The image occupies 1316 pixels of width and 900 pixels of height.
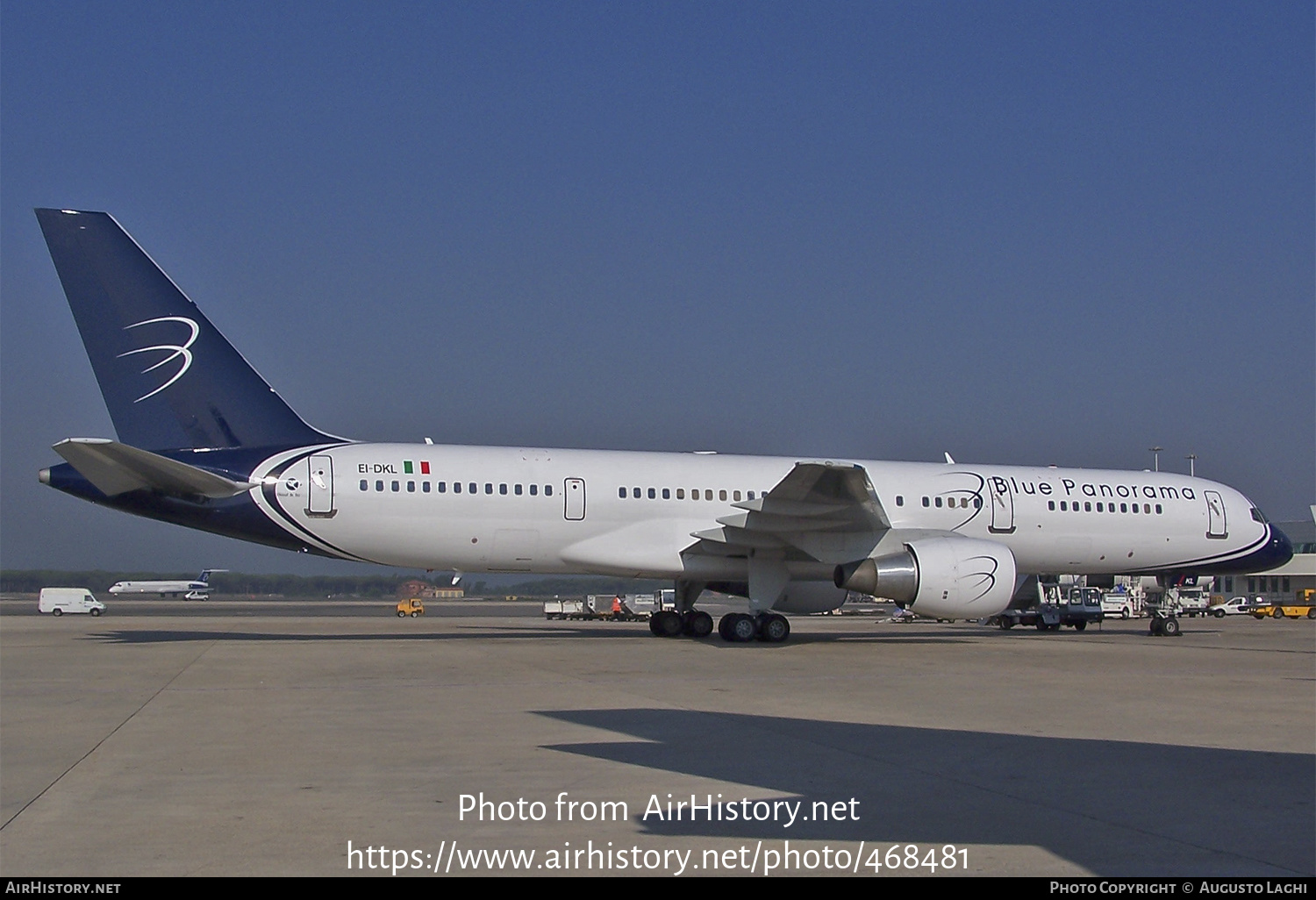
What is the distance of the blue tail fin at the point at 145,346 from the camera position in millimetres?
18922

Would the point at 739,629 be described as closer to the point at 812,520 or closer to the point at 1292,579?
the point at 812,520

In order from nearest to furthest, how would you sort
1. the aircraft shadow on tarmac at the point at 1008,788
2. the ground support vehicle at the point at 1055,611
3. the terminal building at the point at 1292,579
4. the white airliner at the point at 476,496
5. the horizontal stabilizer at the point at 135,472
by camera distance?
the aircraft shadow on tarmac at the point at 1008,788, the horizontal stabilizer at the point at 135,472, the white airliner at the point at 476,496, the ground support vehicle at the point at 1055,611, the terminal building at the point at 1292,579

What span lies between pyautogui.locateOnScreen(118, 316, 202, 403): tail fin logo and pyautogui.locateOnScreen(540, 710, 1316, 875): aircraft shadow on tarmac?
12.6m

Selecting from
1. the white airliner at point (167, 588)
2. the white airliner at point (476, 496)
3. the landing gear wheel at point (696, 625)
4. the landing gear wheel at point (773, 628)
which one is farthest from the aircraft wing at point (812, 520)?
the white airliner at point (167, 588)

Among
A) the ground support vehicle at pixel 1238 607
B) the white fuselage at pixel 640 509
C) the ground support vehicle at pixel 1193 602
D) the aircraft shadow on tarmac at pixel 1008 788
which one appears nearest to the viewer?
the aircraft shadow on tarmac at pixel 1008 788

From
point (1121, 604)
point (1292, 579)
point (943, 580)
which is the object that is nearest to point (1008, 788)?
point (943, 580)

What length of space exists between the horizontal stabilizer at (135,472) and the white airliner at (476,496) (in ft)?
0.11

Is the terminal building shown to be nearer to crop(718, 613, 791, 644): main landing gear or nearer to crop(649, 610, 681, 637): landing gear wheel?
crop(649, 610, 681, 637): landing gear wheel

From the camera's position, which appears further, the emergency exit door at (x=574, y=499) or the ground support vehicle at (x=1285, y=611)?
the ground support vehicle at (x=1285, y=611)

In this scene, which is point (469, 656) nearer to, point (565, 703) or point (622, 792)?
point (565, 703)

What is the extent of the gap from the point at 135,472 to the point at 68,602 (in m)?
31.9

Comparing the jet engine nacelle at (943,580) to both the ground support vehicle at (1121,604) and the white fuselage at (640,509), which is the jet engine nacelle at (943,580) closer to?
the white fuselage at (640,509)

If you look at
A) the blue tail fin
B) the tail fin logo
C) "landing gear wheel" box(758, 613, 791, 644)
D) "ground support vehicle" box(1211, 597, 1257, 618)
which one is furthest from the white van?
"ground support vehicle" box(1211, 597, 1257, 618)
